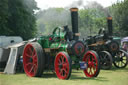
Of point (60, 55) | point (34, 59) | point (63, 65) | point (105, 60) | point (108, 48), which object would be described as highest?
point (108, 48)

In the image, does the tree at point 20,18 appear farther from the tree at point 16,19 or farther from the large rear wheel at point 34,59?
the large rear wheel at point 34,59

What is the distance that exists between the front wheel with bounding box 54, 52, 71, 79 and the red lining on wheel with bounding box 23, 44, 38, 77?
3.46 ft

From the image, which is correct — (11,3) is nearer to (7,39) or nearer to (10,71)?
(7,39)

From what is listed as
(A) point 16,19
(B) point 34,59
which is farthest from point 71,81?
(A) point 16,19

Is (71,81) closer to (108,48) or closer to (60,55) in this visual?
(60,55)

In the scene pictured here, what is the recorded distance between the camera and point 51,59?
876 cm

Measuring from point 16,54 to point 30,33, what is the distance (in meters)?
10.8

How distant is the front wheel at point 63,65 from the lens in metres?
6.91

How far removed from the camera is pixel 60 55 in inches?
289

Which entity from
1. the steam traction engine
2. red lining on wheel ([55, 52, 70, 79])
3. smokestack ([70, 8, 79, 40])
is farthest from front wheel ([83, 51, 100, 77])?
the steam traction engine

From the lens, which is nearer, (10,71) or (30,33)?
(10,71)

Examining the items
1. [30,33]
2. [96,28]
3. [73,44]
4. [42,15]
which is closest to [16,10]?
[30,33]

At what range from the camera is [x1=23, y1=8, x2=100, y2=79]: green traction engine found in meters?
7.50

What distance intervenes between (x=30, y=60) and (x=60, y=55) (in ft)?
6.50
